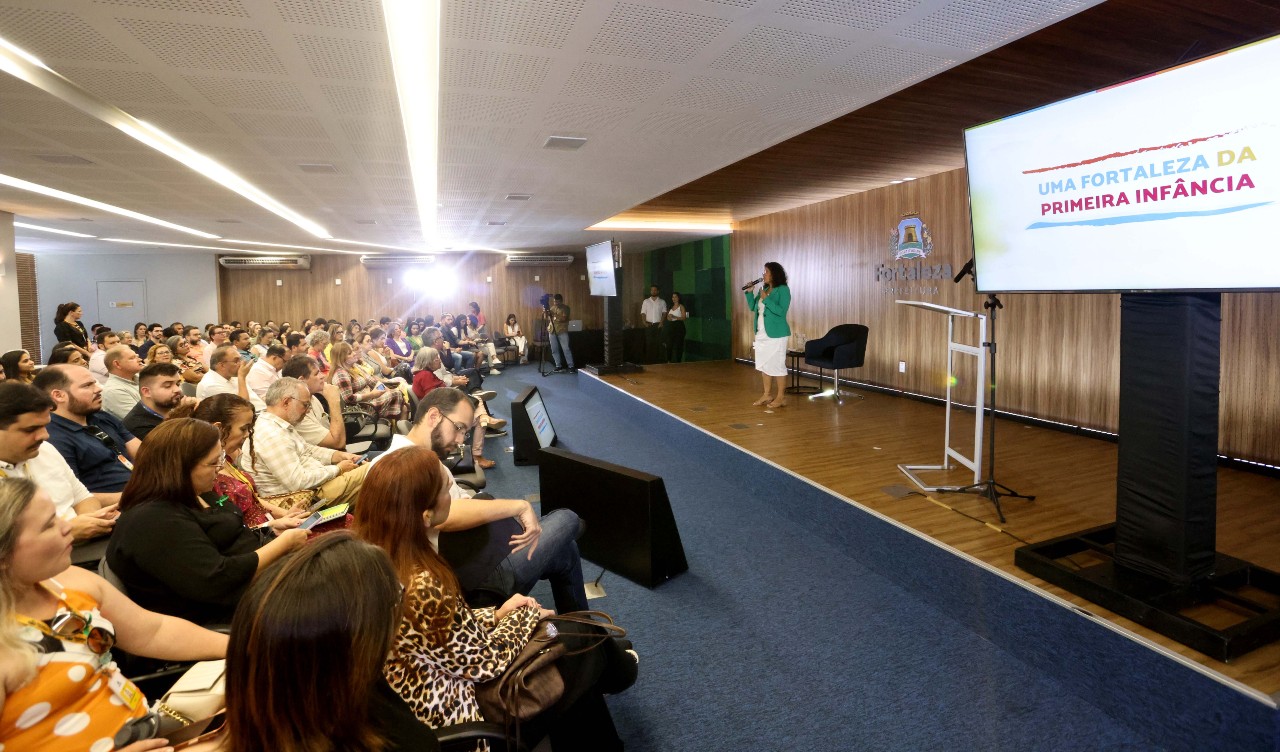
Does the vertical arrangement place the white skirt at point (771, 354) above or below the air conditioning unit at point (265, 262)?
below

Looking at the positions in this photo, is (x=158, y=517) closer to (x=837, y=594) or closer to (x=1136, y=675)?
(x=837, y=594)

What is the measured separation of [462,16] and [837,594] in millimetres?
3245

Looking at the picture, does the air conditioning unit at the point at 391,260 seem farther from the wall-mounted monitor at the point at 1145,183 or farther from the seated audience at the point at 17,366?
the wall-mounted monitor at the point at 1145,183

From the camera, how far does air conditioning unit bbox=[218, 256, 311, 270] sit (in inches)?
577

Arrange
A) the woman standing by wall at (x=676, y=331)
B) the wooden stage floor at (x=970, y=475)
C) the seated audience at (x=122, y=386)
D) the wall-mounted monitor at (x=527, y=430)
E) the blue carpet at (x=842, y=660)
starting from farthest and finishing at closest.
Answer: the woman standing by wall at (x=676, y=331) < the wall-mounted monitor at (x=527, y=430) < the seated audience at (x=122, y=386) < the wooden stage floor at (x=970, y=475) < the blue carpet at (x=842, y=660)

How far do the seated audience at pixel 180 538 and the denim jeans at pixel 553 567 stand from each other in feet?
2.61

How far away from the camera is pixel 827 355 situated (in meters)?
7.65

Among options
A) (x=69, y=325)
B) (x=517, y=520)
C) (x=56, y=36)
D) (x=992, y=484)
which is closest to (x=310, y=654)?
(x=517, y=520)

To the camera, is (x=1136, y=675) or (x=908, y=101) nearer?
(x=1136, y=675)

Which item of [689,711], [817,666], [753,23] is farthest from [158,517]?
[753,23]

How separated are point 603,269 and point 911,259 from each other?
17.0 feet

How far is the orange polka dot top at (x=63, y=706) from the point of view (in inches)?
45.4

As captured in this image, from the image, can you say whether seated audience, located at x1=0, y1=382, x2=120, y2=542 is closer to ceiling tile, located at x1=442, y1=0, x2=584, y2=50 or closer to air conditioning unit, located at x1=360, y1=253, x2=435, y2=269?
ceiling tile, located at x1=442, y1=0, x2=584, y2=50

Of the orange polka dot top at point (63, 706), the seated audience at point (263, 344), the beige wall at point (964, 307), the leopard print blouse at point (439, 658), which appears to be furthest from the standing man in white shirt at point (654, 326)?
the orange polka dot top at point (63, 706)
